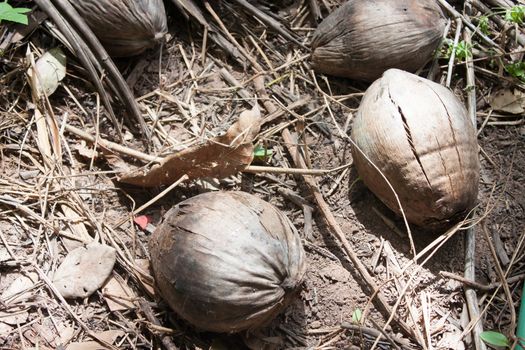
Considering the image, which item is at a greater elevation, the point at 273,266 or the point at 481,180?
the point at 273,266

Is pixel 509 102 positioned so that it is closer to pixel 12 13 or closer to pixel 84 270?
pixel 84 270

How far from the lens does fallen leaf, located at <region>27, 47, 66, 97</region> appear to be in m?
2.34

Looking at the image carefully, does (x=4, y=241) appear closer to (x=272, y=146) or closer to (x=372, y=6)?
(x=272, y=146)

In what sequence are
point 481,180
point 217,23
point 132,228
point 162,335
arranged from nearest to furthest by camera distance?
point 162,335 < point 132,228 < point 481,180 < point 217,23

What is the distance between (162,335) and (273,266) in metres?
0.42

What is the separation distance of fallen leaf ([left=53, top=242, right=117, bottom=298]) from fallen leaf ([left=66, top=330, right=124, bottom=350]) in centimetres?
14

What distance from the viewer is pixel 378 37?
254cm

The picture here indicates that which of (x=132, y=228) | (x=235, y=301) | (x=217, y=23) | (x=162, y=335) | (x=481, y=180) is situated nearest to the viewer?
(x=235, y=301)

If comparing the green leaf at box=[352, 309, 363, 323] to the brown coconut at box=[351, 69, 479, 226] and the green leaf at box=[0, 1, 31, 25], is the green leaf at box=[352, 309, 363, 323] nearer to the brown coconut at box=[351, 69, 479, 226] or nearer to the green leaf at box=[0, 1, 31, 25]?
the brown coconut at box=[351, 69, 479, 226]

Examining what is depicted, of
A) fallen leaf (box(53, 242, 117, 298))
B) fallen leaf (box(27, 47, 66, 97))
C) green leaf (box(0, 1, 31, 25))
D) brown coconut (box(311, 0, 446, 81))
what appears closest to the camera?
fallen leaf (box(53, 242, 117, 298))

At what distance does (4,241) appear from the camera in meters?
2.08

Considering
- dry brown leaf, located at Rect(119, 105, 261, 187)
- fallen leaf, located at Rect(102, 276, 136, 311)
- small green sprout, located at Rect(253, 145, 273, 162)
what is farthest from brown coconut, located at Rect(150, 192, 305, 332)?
small green sprout, located at Rect(253, 145, 273, 162)

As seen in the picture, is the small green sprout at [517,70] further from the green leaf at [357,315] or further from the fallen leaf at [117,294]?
the fallen leaf at [117,294]

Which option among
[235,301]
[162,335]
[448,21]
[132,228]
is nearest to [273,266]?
[235,301]
